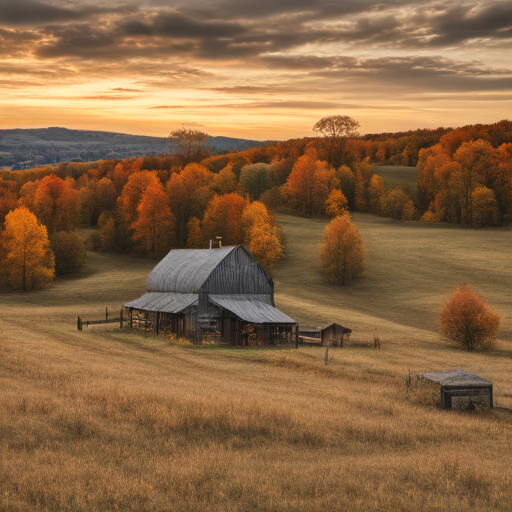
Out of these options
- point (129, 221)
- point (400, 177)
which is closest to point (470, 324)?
point (129, 221)

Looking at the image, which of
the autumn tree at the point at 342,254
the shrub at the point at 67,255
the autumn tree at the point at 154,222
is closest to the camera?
the autumn tree at the point at 342,254

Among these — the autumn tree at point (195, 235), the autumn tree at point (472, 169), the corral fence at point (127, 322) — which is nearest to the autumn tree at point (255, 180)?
the autumn tree at point (195, 235)

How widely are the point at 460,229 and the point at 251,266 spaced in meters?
64.9

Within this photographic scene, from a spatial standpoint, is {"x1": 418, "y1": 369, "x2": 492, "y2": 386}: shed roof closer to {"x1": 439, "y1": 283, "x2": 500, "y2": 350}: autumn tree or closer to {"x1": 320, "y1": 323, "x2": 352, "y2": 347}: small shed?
{"x1": 320, "y1": 323, "x2": 352, "y2": 347}: small shed

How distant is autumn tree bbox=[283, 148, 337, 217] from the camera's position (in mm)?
112438

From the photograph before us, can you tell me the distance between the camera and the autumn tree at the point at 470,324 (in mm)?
51000

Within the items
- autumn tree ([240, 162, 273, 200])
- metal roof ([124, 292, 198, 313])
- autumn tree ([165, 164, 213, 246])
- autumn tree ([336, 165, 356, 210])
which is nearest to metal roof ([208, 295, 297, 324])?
metal roof ([124, 292, 198, 313])

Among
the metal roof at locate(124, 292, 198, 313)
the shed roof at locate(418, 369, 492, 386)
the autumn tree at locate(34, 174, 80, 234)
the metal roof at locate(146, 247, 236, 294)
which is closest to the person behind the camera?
the shed roof at locate(418, 369, 492, 386)

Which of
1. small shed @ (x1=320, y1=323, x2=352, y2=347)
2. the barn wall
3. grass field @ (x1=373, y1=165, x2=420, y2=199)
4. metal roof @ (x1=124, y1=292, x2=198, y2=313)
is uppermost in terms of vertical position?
grass field @ (x1=373, y1=165, x2=420, y2=199)

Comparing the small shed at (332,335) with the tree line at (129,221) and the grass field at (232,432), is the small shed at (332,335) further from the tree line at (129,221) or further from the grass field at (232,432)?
the tree line at (129,221)

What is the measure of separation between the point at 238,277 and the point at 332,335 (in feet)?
29.5

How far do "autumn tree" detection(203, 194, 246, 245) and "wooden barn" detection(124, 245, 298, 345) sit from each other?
36242mm

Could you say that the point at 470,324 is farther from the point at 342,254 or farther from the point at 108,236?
the point at 108,236

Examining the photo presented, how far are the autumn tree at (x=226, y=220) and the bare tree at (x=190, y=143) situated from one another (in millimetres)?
30270
